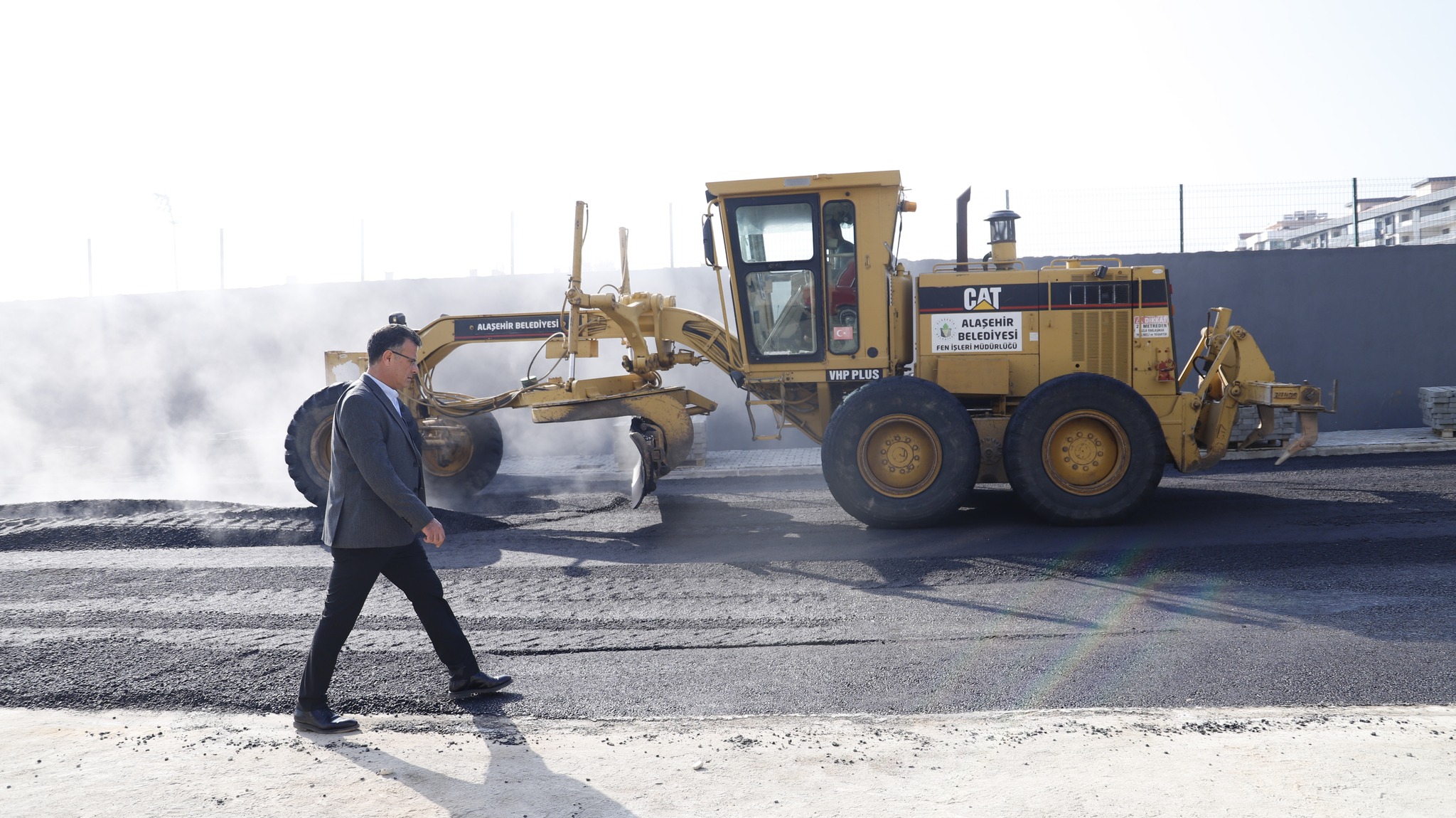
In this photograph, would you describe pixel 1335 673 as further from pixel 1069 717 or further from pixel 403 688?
pixel 403 688

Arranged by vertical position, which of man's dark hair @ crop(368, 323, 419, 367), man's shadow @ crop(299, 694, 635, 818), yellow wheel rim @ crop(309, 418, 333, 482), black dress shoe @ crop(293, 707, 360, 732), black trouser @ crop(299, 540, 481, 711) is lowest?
man's shadow @ crop(299, 694, 635, 818)

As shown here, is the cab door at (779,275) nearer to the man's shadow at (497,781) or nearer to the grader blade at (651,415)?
the grader blade at (651,415)

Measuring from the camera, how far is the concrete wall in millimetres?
14836

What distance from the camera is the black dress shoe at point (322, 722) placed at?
13.7 feet

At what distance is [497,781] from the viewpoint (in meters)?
3.64

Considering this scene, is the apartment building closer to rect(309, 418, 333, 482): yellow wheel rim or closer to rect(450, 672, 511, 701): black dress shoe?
rect(309, 418, 333, 482): yellow wheel rim

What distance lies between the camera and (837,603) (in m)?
6.18

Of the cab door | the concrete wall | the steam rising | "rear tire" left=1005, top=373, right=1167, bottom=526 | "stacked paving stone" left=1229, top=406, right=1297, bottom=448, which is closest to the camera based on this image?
"rear tire" left=1005, top=373, right=1167, bottom=526

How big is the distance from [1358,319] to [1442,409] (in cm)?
208

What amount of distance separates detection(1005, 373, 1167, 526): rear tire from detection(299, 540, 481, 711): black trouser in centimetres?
520

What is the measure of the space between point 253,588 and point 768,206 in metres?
5.16

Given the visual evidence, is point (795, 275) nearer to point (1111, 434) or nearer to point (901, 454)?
point (901, 454)

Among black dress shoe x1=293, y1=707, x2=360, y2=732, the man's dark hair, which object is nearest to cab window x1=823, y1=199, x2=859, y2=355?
the man's dark hair

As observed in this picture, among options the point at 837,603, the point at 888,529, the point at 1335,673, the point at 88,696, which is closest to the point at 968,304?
the point at 888,529
